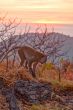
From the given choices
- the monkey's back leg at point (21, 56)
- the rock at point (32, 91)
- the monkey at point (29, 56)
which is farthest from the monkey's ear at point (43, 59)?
the rock at point (32, 91)

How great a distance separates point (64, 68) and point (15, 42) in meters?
1.91

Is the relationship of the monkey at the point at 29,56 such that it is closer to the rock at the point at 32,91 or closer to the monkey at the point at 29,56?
the monkey at the point at 29,56

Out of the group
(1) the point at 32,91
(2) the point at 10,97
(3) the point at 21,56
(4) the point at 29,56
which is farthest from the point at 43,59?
(2) the point at 10,97

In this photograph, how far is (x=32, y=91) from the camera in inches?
308

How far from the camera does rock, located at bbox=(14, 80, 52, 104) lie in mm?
7699

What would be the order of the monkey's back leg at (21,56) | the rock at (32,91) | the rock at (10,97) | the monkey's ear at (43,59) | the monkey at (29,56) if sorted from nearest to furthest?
the rock at (10,97)
the rock at (32,91)
the monkey at (29,56)
the monkey's back leg at (21,56)
the monkey's ear at (43,59)

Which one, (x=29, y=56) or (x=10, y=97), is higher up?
(x=29, y=56)

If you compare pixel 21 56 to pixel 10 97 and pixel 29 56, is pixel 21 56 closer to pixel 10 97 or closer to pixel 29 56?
pixel 29 56

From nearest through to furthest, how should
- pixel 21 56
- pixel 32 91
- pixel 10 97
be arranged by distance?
1. pixel 10 97
2. pixel 32 91
3. pixel 21 56

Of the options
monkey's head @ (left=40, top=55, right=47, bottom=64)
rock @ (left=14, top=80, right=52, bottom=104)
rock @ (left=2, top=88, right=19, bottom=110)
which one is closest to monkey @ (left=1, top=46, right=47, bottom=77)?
monkey's head @ (left=40, top=55, right=47, bottom=64)

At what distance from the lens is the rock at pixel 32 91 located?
770 cm

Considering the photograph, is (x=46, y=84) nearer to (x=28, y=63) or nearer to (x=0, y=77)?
(x=0, y=77)

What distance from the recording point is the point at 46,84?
819 centimetres

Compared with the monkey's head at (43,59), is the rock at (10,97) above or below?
below
